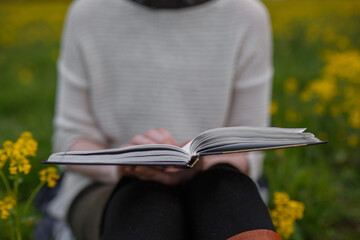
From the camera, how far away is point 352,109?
2098 millimetres

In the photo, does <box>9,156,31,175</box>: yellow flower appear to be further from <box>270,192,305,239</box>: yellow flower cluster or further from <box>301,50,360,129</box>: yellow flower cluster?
<box>301,50,360,129</box>: yellow flower cluster

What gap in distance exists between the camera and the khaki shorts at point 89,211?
94cm

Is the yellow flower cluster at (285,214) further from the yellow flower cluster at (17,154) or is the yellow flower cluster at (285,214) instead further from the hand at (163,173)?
the yellow flower cluster at (17,154)

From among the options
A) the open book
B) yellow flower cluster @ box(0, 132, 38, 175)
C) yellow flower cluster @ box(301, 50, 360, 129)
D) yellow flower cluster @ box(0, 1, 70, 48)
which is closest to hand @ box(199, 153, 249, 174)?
the open book

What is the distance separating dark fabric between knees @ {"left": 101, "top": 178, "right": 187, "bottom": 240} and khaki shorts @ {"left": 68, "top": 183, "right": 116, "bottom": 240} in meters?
0.05

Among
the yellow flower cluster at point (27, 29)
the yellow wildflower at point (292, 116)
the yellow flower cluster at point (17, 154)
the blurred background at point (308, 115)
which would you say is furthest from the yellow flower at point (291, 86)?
the yellow flower cluster at point (27, 29)

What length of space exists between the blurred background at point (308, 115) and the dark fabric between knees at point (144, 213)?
2.49 feet

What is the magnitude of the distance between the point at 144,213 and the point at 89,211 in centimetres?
27

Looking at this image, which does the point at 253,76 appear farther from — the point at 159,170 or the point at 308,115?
the point at 308,115

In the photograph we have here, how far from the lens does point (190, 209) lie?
0.86m

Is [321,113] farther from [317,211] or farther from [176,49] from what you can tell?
[176,49]

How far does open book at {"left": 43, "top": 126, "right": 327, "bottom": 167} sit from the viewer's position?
66cm

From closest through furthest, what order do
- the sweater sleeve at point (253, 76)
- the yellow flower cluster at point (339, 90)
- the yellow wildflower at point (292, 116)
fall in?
the sweater sleeve at point (253, 76), the yellow flower cluster at point (339, 90), the yellow wildflower at point (292, 116)

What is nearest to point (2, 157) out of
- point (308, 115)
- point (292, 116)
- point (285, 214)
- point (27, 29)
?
point (285, 214)
